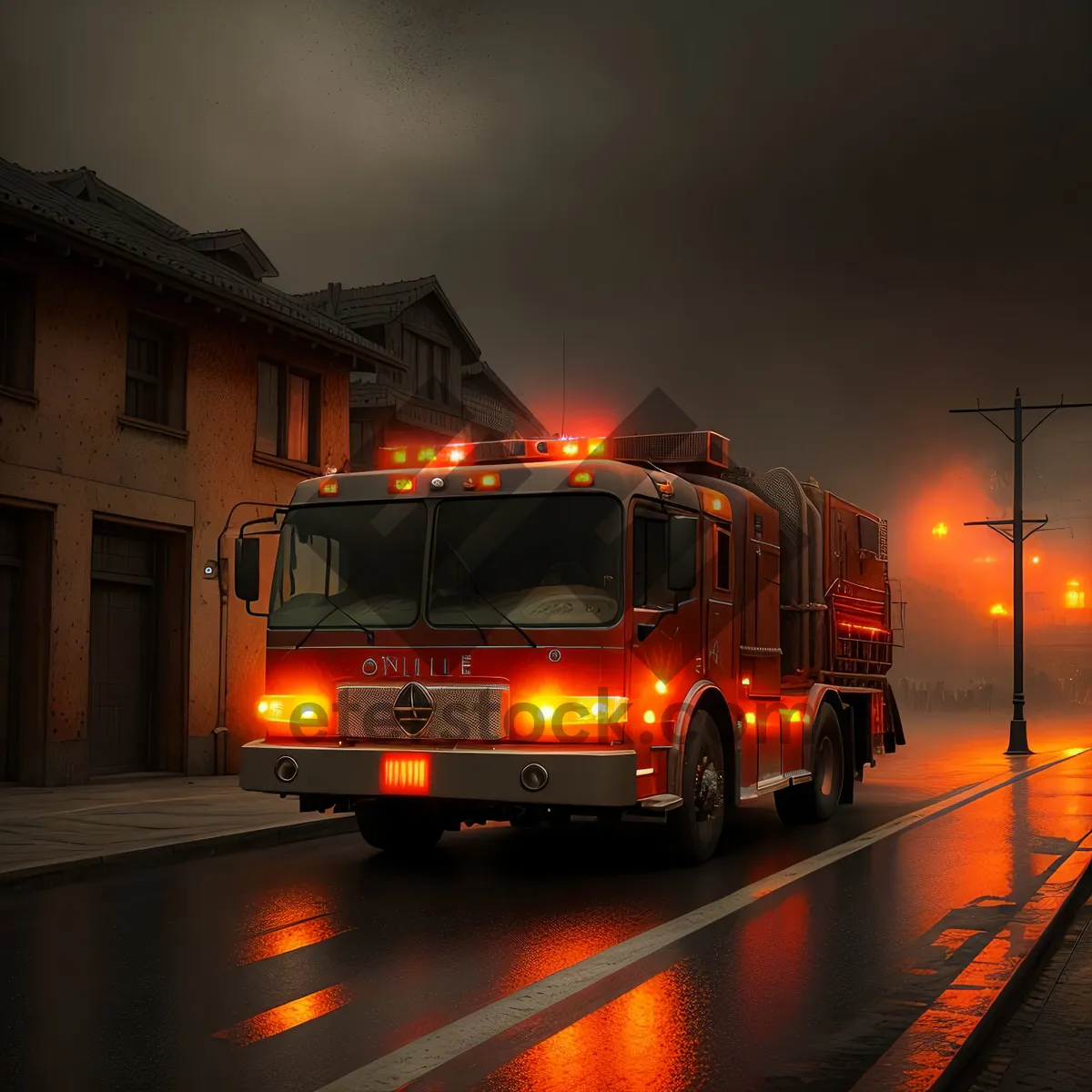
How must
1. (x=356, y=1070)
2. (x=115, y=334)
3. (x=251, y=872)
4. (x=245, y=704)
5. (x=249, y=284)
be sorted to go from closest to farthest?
(x=356, y=1070) < (x=251, y=872) < (x=115, y=334) < (x=245, y=704) < (x=249, y=284)

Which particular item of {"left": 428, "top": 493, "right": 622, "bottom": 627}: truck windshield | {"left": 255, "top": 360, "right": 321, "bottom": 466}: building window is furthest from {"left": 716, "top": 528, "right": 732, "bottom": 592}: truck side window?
{"left": 255, "top": 360, "right": 321, "bottom": 466}: building window

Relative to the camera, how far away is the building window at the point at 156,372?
759 inches

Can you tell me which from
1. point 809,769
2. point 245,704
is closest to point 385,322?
point 245,704

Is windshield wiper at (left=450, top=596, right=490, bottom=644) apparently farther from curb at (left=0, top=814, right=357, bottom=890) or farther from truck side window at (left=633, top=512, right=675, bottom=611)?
curb at (left=0, top=814, right=357, bottom=890)

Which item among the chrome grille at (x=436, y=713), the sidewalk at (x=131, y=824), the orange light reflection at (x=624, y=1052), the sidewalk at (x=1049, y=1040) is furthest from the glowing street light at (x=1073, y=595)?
the orange light reflection at (x=624, y=1052)

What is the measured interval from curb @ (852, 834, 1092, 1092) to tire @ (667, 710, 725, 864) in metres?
2.51

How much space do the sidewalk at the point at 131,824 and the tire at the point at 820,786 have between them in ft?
13.4

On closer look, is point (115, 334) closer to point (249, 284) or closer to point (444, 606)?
point (249, 284)

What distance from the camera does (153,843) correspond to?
11359 millimetres

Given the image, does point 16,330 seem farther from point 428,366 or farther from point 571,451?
point 428,366

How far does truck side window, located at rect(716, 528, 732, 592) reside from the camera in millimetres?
11094

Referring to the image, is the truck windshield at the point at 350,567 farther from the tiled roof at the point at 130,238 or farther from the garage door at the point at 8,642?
the garage door at the point at 8,642

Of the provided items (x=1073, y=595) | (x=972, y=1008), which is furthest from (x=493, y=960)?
(x=1073, y=595)

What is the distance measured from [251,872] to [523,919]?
2.94 m
